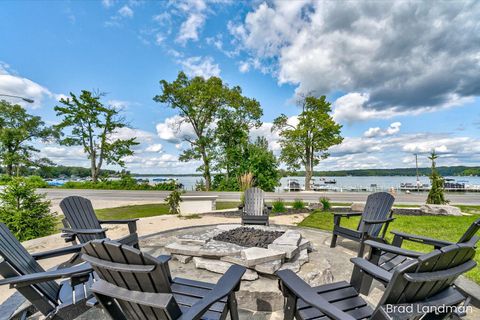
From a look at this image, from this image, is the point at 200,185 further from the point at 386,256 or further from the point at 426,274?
the point at 426,274

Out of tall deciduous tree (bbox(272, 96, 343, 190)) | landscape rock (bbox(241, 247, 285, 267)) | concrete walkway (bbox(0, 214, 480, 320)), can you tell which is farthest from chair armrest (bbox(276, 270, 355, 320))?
tall deciduous tree (bbox(272, 96, 343, 190))

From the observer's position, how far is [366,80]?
1115cm

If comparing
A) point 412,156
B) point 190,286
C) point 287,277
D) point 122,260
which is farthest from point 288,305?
point 412,156

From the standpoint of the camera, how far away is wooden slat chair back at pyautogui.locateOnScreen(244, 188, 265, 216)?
5.10 m

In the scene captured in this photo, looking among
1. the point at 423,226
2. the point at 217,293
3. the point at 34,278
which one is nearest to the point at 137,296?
the point at 217,293

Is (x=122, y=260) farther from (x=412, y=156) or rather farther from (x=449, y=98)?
(x=412, y=156)

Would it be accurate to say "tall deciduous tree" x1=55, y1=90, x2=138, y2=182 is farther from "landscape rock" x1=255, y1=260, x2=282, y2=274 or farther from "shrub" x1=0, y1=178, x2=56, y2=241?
"landscape rock" x1=255, y1=260, x2=282, y2=274

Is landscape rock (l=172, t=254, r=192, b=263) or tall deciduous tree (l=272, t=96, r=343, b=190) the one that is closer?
landscape rock (l=172, t=254, r=192, b=263)

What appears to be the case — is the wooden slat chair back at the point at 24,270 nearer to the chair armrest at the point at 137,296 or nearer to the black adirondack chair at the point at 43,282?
the black adirondack chair at the point at 43,282

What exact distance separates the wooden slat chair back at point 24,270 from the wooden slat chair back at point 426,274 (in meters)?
2.18

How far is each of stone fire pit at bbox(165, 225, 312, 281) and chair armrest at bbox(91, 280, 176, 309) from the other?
4.59 ft

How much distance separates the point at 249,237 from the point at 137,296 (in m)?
2.26

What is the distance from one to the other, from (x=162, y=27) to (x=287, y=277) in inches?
360

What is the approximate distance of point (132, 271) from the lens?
1062mm
